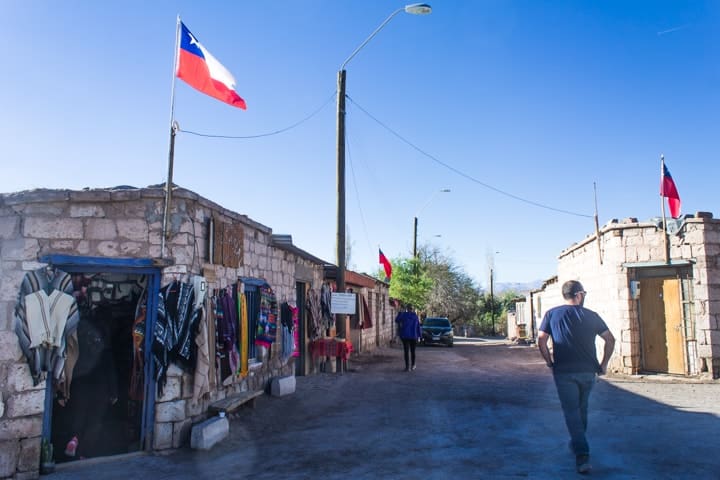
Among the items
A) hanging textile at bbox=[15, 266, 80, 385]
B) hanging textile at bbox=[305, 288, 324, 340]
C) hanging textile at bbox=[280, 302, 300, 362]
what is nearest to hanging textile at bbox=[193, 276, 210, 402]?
hanging textile at bbox=[15, 266, 80, 385]

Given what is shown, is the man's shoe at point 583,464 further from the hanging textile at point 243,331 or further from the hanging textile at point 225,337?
the hanging textile at point 243,331

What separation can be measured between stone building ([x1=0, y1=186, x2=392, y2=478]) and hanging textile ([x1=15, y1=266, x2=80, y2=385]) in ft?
0.19

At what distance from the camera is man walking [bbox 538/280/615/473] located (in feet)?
16.7

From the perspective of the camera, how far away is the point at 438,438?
6664 millimetres

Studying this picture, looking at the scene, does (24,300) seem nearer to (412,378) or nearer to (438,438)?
(438,438)

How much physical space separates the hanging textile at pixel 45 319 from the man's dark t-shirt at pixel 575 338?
5.30 metres

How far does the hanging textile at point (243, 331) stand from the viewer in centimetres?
825

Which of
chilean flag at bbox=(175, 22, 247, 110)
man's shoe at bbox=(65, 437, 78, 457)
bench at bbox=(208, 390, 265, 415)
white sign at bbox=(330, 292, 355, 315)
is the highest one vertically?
chilean flag at bbox=(175, 22, 247, 110)

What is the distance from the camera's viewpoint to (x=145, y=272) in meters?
6.60

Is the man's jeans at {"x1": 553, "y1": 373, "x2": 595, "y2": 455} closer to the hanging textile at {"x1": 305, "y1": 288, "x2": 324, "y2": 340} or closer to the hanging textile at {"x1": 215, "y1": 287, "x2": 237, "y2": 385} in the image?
the hanging textile at {"x1": 215, "y1": 287, "x2": 237, "y2": 385}

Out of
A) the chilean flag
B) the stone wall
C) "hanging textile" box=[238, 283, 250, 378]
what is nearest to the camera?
the stone wall

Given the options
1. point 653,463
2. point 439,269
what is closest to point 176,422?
point 653,463

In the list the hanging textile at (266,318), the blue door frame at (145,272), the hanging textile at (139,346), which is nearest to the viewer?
the blue door frame at (145,272)

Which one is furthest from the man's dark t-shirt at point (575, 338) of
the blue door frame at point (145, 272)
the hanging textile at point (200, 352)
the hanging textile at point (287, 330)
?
the hanging textile at point (287, 330)
